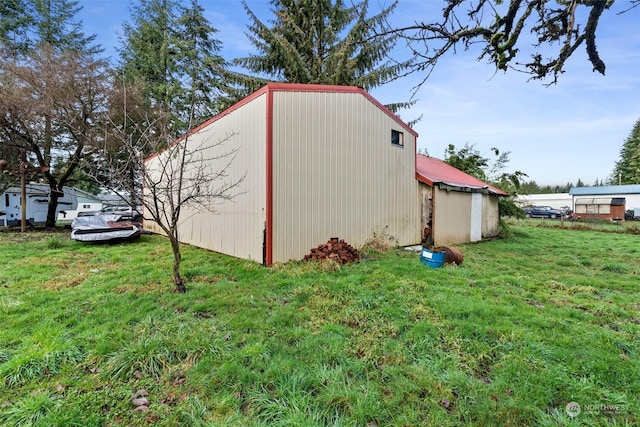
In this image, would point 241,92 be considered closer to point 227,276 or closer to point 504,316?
point 227,276

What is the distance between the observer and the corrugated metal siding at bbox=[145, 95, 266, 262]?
604 centimetres

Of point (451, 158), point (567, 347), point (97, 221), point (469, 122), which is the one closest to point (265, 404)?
point (567, 347)

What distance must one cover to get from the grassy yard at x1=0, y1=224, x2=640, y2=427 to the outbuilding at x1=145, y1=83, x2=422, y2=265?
134cm

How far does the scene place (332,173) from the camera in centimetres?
669

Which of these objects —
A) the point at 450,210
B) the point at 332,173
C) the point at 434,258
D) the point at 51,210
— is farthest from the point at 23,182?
the point at 450,210

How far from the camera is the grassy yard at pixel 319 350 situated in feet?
6.68

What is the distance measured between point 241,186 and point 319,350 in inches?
189

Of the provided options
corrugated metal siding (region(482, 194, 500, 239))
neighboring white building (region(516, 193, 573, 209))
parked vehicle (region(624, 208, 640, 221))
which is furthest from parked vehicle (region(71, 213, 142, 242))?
neighboring white building (region(516, 193, 573, 209))

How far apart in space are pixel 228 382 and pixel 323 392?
78cm

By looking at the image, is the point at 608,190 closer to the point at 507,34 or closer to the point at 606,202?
the point at 606,202

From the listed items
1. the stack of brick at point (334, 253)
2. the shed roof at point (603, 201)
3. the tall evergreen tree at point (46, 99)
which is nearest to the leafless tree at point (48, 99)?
the tall evergreen tree at point (46, 99)

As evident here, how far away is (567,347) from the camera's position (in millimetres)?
2797

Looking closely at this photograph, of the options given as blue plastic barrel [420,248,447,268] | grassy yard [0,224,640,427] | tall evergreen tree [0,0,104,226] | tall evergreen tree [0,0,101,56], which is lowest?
grassy yard [0,224,640,427]

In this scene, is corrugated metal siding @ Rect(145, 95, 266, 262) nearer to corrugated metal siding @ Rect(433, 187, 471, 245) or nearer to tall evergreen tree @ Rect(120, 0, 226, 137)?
corrugated metal siding @ Rect(433, 187, 471, 245)
